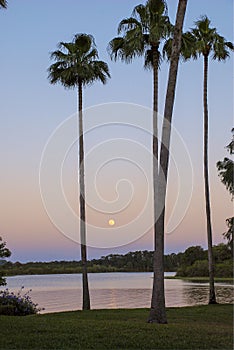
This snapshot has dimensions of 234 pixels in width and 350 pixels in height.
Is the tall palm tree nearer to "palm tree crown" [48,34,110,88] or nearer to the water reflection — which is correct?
"palm tree crown" [48,34,110,88]

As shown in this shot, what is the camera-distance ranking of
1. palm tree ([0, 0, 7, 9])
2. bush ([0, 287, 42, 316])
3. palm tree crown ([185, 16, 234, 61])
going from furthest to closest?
palm tree crown ([185, 16, 234, 61])
bush ([0, 287, 42, 316])
palm tree ([0, 0, 7, 9])

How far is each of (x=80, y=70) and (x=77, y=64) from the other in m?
0.31

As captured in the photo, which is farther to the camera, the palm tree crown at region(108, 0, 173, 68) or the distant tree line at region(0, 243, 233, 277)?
the distant tree line at region(0, 243, 233, 277)

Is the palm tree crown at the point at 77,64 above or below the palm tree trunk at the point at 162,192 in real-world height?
above

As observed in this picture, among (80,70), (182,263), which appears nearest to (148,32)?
(80,70)

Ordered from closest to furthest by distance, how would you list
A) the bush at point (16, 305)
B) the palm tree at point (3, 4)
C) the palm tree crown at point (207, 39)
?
the palm tree at point (3, 4), the bush at point (16, 305), the palm tree crown at point (207, 39)

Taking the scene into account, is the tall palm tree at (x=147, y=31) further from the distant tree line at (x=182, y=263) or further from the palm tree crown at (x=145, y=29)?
the distant tree line at (x=182, y=263)

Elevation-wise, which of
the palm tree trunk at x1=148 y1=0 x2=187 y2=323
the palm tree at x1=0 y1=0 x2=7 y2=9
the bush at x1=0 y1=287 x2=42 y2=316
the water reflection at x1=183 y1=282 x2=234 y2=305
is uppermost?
the palm tree at x1=0 y1=0 x2=7 y2=9

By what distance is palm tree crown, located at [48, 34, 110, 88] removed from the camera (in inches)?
923

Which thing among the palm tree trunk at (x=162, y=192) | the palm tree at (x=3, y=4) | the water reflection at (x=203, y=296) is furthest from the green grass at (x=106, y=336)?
the water reflection at (x=203, y=296)

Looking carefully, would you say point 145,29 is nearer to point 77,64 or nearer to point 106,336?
point 77,64

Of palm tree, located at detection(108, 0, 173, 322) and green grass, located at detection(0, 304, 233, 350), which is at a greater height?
palm tree, located at detection(108, 0, 173, 322)

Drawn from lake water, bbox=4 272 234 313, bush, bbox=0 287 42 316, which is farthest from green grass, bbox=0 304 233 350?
lake water, bbox=4 272 234 313

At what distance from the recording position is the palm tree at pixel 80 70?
23.1m
